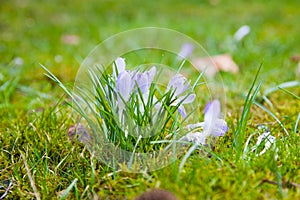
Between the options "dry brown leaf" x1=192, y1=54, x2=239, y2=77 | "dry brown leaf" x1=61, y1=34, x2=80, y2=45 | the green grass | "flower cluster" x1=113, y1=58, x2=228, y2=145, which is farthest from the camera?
"dry brown leaf" x1=61, y1=34, x2=80, y2=45

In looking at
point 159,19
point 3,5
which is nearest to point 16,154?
point 159,19

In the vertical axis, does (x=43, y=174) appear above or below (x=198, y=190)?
below

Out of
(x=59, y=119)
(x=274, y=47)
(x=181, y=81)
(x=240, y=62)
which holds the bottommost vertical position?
(x=59, y=119)

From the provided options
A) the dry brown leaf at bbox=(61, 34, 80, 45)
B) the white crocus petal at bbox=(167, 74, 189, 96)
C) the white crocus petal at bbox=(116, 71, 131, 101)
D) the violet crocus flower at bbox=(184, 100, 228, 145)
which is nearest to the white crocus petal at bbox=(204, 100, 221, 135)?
the violet crocus flower at bbox=(184, 100, 228, 145)

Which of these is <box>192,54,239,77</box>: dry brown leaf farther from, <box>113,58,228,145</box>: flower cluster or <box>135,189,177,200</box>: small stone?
<box>135,189,177,200</box>: small stone

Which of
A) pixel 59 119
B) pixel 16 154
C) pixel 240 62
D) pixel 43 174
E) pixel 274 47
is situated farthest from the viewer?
pixel 274 47

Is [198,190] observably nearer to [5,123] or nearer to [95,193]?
[95,193]
